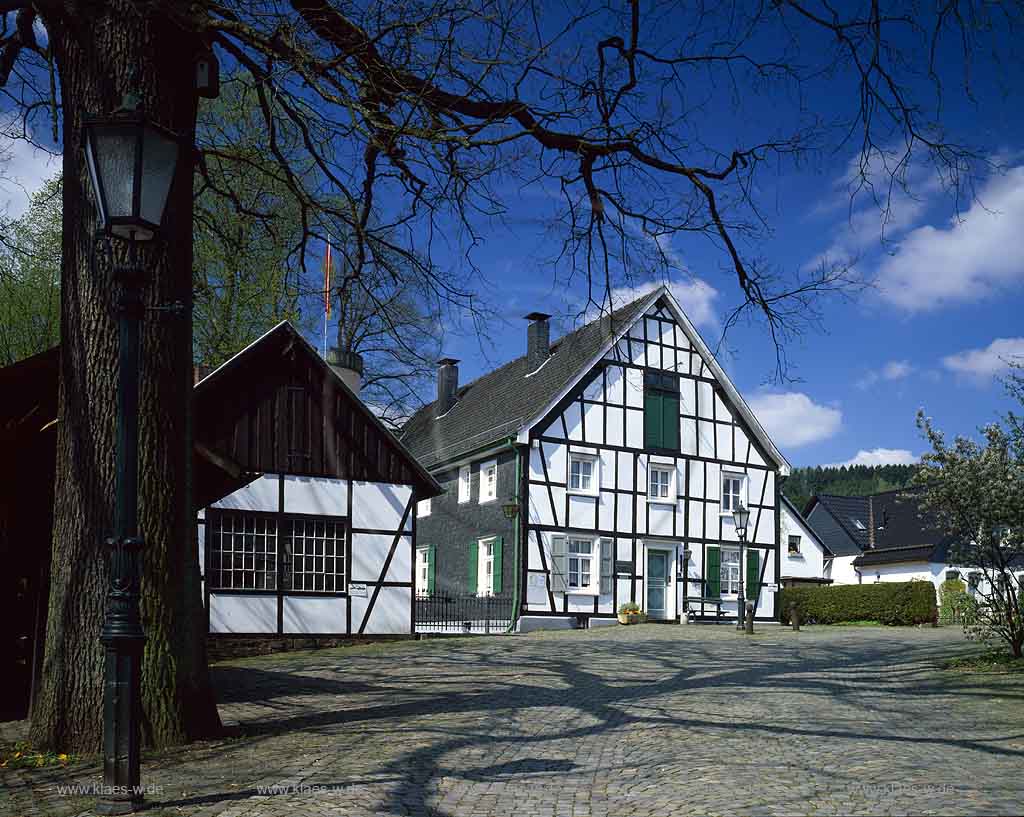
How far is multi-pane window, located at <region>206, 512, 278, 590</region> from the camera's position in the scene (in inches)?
750

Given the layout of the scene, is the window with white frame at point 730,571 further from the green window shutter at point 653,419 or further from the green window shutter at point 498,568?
the green window shutter at point 498,568

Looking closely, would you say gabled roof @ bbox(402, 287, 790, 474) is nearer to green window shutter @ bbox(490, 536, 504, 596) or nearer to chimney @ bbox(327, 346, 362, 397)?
green window shutter @ bbox(490, 536, 504, 596)

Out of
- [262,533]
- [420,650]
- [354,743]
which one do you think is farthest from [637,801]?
[262,533]

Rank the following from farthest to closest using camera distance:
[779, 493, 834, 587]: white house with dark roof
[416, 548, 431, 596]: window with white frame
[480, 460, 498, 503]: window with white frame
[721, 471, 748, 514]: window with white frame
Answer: [779, 493, 834, 587]: white house with dark roof < [416, 548, 431, 596]: window with white frame < [721, 471, 748, 514]: window with white frame < [480, 460, 498, 503]: window with white frame

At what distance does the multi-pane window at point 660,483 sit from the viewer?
96.1ft

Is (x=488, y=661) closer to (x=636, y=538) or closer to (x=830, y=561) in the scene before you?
(x=636, y=538)

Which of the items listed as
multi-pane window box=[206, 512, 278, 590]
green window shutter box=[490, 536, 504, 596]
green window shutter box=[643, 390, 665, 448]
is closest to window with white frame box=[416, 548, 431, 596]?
green window shutter box=[490, 536, 504, 596]

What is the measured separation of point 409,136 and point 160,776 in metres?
5.04

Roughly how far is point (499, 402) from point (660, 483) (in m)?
5.24

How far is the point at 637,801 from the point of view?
20.5 feet

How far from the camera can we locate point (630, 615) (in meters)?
27.4

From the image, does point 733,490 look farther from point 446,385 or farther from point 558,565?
point 446,385

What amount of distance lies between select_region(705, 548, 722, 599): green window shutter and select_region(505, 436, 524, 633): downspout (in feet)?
19.5

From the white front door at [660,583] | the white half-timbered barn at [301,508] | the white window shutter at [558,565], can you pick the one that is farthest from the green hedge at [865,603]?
the white half-timbered barn at [301,508]
